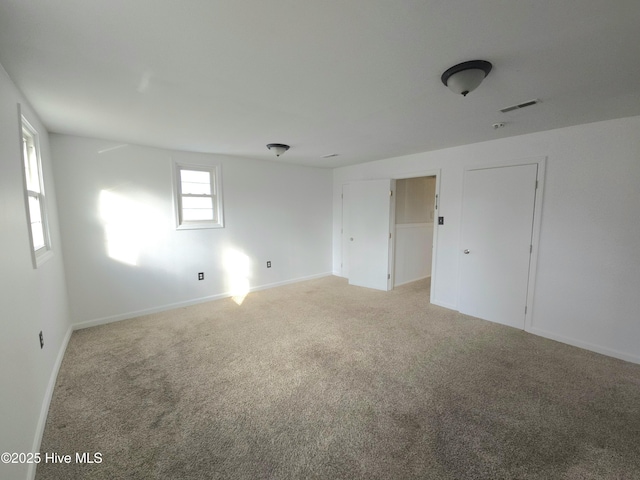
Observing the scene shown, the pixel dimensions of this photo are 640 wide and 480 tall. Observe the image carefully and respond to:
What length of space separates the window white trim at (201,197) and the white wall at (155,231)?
0.08m

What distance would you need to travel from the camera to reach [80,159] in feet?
10.4

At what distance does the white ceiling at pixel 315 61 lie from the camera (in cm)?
120

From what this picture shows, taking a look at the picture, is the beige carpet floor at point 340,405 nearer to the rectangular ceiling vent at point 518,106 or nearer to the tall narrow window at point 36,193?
the tall narrow window at point 36,193

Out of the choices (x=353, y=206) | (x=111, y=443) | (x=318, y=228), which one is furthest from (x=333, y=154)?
(x=111, y=443)

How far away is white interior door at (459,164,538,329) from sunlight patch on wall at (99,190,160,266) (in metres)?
4.41

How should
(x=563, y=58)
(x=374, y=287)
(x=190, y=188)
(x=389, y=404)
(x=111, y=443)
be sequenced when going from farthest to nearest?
(x=374, y=287) < (x=190, y=188) < (x=389, y=404) < (x=111, y=443) < (x=563, y=58)

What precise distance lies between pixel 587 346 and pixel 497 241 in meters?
1.37

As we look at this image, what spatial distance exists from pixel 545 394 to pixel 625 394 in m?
0.64

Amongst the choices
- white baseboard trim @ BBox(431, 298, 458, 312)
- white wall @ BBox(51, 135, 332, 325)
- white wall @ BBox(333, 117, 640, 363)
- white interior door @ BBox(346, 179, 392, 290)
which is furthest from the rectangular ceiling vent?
white wall @ BBox(51, 135, 332, 325)

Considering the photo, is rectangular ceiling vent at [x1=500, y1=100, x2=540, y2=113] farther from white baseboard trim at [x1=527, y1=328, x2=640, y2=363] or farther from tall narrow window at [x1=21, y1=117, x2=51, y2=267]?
tall narrow window at [x1=21, y1=117, x2=51, y2=267]

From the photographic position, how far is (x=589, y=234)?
8.93 ft

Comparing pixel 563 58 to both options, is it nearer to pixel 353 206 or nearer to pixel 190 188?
pixel 353 206

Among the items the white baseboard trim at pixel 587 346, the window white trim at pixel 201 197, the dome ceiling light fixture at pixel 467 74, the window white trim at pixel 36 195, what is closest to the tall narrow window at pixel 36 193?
the window white trim at pixel 36 195

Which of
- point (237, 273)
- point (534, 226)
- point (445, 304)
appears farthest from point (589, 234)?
point (237, 273)
